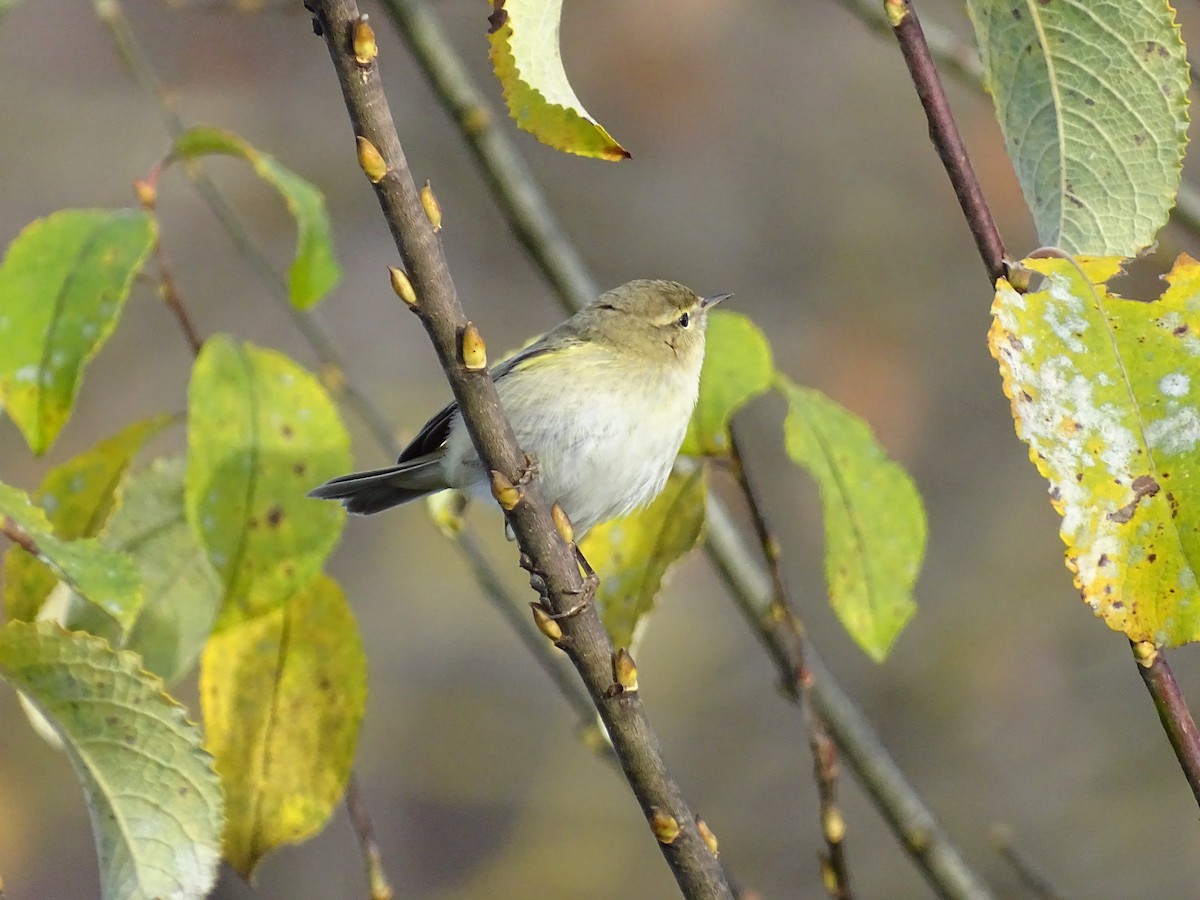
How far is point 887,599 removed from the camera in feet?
5.72

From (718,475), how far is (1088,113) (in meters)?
5.24

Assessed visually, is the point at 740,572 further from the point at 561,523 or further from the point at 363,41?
the point at 363,41

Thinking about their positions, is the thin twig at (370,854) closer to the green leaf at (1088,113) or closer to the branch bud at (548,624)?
the branch bud at (548,624)

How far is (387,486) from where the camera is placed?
2.67 m

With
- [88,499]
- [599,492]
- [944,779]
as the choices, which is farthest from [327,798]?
[944,779]

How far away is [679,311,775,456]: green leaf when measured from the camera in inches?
70.6

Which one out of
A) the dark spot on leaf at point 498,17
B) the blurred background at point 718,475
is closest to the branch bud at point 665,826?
the dark spot on leaf at point 498,17

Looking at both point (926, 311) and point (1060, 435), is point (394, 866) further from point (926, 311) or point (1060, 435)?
point (1060, 435)

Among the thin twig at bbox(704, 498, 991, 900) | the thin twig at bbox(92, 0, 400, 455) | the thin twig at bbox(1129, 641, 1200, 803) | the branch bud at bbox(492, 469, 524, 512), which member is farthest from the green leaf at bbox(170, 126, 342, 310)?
the thin twig at bbox(1129, 641, 1200, 803)

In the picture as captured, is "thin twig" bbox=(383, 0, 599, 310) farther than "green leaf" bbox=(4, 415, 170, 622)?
Yes

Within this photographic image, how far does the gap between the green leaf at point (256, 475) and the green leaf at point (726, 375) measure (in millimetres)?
514

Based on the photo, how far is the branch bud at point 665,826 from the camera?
1339 mm

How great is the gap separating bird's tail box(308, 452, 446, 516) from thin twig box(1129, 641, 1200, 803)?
5.14ft

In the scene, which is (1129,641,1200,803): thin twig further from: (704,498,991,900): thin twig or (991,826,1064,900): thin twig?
(991,826,1064,900): thin twig
